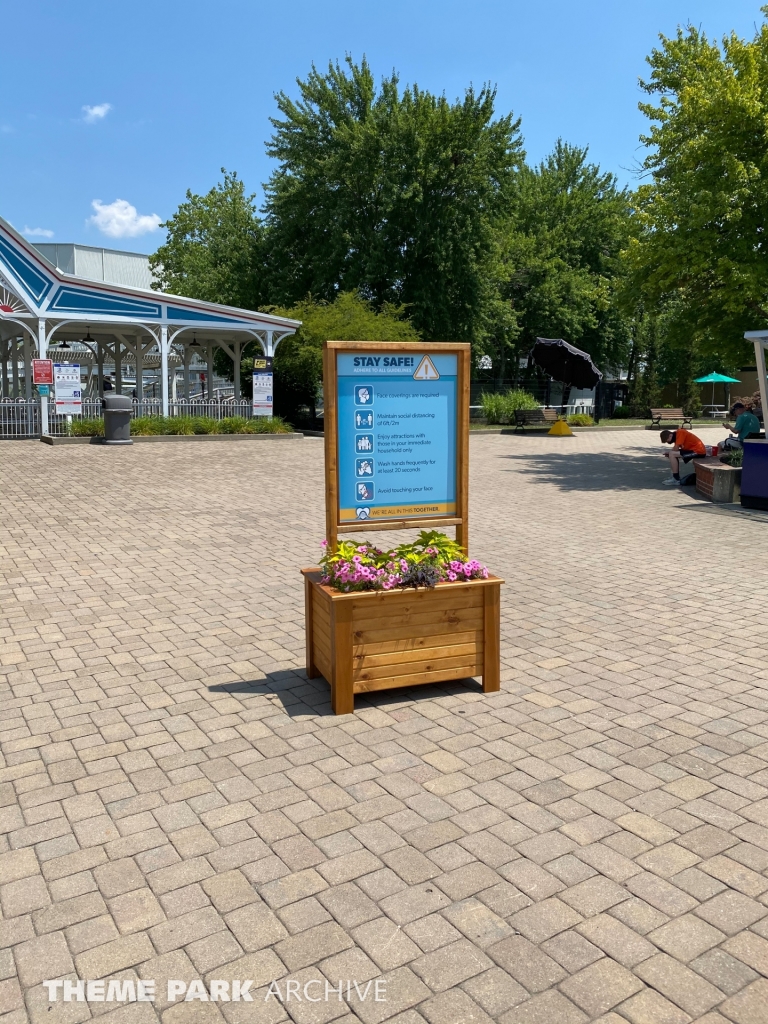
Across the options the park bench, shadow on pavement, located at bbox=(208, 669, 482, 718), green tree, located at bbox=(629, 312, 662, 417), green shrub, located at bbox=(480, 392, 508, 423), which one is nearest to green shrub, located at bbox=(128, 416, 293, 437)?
the park bench

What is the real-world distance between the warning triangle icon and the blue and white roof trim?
20.0 m

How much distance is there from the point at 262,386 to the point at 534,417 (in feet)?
38.0

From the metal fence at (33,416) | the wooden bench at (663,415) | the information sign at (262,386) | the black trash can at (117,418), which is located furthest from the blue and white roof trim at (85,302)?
the wooden bench at (663,415)

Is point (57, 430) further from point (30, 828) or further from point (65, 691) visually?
point (30, 828)

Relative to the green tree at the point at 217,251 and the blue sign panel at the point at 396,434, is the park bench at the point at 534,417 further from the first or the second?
the blue sign panel at the point at 396,434

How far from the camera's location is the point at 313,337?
2802 centimetres

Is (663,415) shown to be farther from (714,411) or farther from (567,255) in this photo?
(567,255)

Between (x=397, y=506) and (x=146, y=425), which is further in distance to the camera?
(x=146, y=425)

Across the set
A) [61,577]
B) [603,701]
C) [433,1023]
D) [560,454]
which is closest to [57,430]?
[560,454]

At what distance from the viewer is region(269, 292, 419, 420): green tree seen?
27.8m

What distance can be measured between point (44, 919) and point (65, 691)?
2.24 meters

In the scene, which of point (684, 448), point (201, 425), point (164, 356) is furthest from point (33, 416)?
point (684, 448)

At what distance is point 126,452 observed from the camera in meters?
19.9

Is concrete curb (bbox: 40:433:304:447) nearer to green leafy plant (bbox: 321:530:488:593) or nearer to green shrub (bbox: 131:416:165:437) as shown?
green shrub (bbox: 131:416:165:437)
